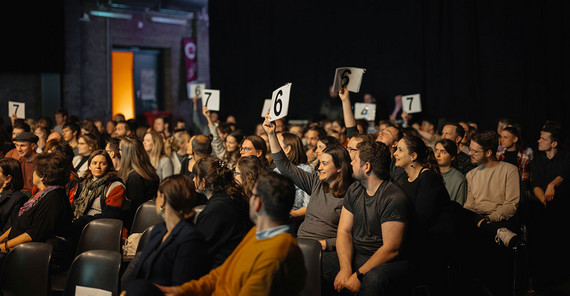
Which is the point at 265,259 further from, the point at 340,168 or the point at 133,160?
the point at 133,160

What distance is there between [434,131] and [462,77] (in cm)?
163

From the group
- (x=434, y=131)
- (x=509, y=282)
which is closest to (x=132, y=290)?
(x=509, y=282)

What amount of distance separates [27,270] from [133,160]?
1954 mm

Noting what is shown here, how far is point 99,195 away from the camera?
478cm

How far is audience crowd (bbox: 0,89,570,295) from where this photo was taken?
2.62m

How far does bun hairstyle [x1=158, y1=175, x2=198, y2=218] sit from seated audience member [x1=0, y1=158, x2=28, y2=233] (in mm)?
2224

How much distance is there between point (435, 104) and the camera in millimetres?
10219

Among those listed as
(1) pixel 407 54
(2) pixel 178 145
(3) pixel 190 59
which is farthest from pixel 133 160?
(3) pixel 190 59

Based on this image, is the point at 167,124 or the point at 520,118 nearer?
the point at 520,118

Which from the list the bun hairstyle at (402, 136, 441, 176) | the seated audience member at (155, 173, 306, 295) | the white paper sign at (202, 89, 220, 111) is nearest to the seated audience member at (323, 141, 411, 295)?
the bun hairstyle at (402, 136, 441, 176)

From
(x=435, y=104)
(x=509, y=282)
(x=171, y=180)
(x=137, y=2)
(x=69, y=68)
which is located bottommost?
(x=509, y=282)

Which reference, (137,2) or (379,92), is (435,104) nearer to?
(379,92)

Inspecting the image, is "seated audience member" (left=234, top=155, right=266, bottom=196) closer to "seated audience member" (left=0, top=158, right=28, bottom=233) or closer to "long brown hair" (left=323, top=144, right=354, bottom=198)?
"long brown hair" (left=323, top=144, right=354, bottom=198)

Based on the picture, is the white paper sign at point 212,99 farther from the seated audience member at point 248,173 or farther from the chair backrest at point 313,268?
the chair backrest at point 313,268
